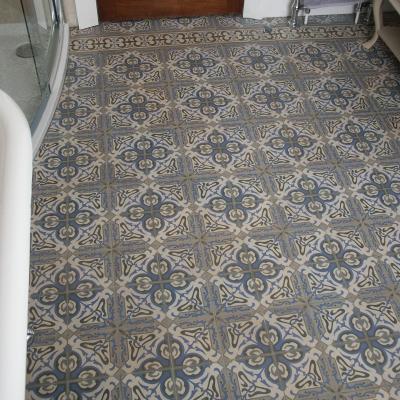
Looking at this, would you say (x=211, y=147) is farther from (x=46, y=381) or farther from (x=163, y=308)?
(x=46, y=381)

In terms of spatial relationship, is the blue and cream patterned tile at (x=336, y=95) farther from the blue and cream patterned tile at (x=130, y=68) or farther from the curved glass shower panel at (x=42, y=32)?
the curved glass shower panel at (x=42, y=32)

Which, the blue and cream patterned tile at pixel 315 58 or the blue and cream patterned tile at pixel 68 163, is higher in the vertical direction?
the blue and cream patterned tile at pixel 315 58

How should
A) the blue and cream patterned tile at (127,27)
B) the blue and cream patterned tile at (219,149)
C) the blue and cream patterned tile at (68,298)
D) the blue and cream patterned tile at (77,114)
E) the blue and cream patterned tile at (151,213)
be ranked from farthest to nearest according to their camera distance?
the blue and cream patterned tile at (127,27) < the blue and cream patterned tile at (77,114) < the blue and cream patterned tile at (219,149) < the blue and cream patterned tile at (151,213) < the blue and cream patterned tile at (68,298)

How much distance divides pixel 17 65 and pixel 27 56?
0.05m

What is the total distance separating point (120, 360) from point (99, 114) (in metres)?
1.08

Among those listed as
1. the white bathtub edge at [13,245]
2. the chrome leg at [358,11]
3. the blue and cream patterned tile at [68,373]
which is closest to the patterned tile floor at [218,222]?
the blue and cream patterned tile at [68,373]

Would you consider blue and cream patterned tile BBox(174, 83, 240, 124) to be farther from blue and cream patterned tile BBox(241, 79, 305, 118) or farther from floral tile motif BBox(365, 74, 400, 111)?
floral tile motif BBox(365, 74, 400, 111)

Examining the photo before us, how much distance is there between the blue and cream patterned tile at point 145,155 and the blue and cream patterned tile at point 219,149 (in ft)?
0.22

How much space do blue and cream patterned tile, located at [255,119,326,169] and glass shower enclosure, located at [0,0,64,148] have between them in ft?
2.86

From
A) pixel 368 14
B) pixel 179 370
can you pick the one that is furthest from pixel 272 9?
pixel 179 370

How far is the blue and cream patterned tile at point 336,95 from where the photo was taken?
223cm

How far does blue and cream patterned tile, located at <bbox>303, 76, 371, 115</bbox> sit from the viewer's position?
7.32 feet

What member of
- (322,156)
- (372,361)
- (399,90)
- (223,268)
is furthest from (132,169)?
(399,90)

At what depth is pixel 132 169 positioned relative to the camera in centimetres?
194
